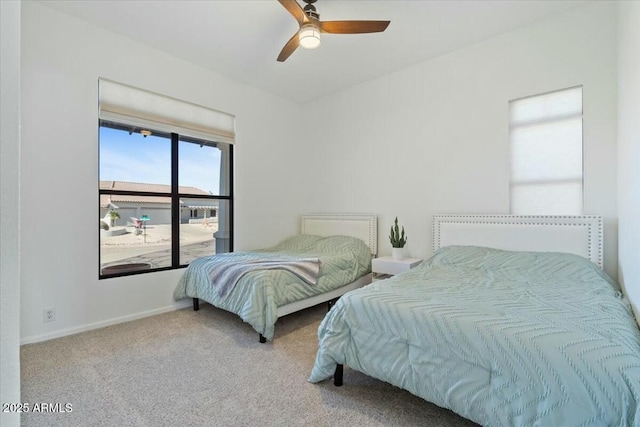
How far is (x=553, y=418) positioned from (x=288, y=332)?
6.47ft

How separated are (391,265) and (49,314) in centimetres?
315

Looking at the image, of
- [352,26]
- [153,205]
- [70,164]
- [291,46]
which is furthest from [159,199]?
[352,26]

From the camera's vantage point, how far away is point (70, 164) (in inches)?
103

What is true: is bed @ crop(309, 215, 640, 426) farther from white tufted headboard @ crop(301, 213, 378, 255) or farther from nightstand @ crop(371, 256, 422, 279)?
white tufted headboard @ crop(301, 213, 378, 255)

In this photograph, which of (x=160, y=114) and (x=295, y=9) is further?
(x=160, y=114)

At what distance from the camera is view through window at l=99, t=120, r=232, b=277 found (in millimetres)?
2971

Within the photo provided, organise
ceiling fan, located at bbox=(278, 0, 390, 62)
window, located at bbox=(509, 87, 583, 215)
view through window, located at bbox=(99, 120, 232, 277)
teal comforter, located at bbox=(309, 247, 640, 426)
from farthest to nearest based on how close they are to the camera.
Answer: view through window, located at bbox=(99, 120, 232, 277) < window, located at bbox=(509, 87, 583, 215) < ceiling fan, located at bbox=(278, 0, 390, 62) < teal comforter, located at bbox=(309, 247, 640, 426)

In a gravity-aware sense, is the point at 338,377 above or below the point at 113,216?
below

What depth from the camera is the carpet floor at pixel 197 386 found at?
1.57 meters

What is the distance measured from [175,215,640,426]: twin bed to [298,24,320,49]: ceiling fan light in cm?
189

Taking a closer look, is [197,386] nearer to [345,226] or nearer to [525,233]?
[345,226]

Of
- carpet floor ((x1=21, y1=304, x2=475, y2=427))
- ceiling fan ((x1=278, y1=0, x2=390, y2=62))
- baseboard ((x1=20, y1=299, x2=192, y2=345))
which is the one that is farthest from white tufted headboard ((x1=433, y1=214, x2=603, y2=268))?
baseboard ((x1=20, y1=299, x2=192, y2=345))

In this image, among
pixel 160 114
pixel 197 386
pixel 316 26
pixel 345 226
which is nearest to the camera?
pixel 197 386

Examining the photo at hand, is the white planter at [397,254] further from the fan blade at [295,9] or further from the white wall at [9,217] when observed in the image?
the white wall at [9,217]
